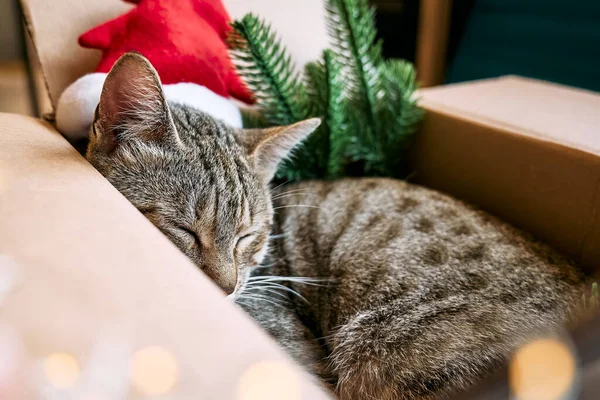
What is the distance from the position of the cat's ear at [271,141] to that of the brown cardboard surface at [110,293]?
1.43 feet

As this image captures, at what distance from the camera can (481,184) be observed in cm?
117

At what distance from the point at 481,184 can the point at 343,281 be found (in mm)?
430

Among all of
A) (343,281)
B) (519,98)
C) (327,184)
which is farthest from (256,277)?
(519,98)

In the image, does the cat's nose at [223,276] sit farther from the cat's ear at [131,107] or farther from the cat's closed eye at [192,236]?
the cat's ear at [131,107]

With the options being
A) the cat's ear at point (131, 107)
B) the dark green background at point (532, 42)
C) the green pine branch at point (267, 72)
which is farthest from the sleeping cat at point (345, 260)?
the dark green background at point (532, 42)

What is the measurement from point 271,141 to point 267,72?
157 mm

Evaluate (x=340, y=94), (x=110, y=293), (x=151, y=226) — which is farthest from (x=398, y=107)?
(x=110, y=293)

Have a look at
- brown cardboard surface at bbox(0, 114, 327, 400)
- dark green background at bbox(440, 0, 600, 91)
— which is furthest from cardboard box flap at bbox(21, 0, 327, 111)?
dark green background at bbox(440, 0, 600, 91)

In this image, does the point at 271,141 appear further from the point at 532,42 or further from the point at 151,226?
the point at 532,42

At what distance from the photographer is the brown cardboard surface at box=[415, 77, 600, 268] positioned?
97 centimetres

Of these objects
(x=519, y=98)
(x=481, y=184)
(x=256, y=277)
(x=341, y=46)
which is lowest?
(x=256, y=277)

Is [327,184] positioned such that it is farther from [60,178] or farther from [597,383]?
[597,383]

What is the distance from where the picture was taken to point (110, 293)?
1.52 ft

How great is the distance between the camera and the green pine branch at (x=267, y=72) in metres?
1.00
